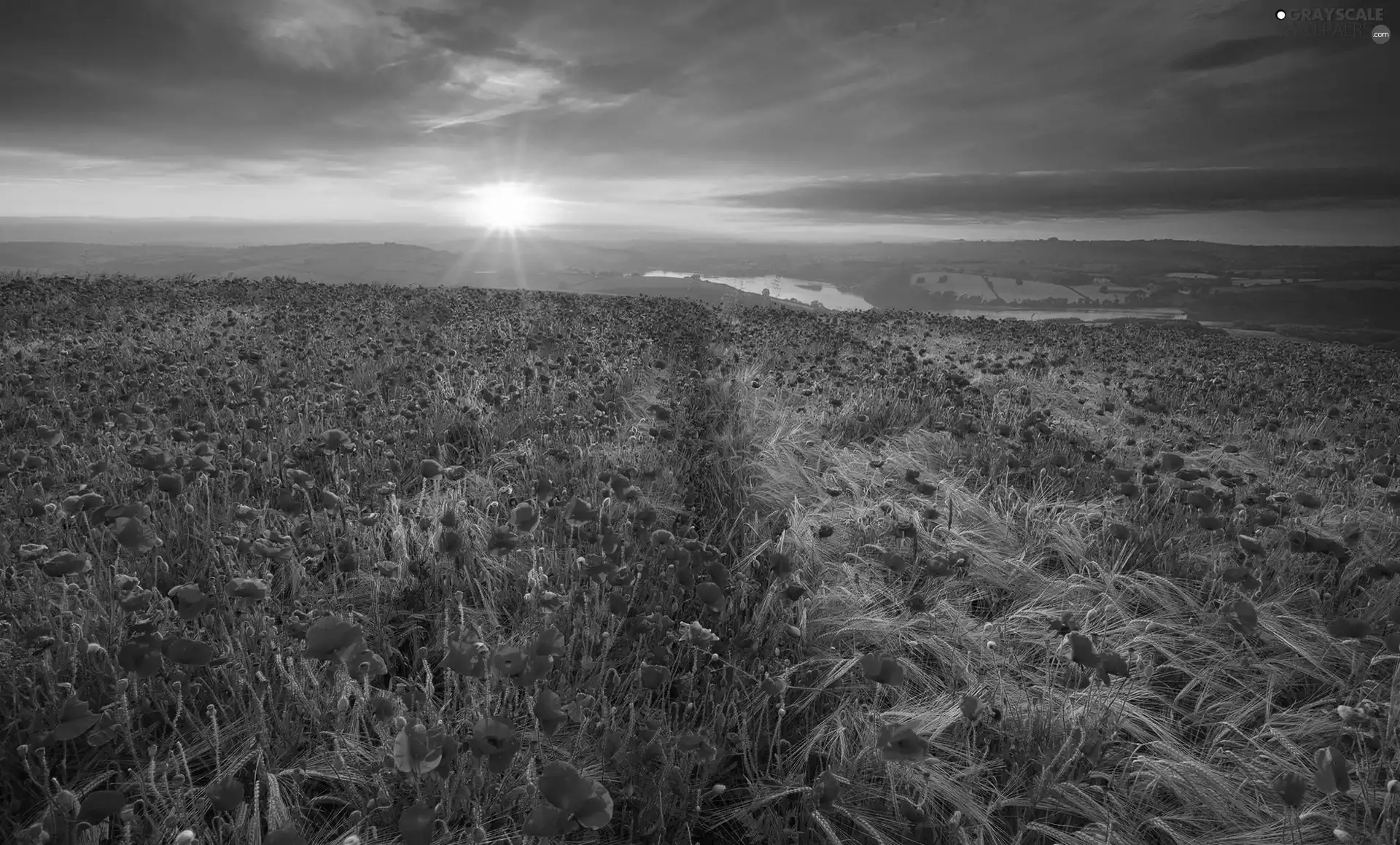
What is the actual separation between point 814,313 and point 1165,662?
15.4 metres

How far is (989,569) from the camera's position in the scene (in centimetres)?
388

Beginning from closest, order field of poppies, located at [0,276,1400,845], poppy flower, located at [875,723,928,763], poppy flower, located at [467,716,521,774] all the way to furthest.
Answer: poppy flower, located at [467,716,521,774] → poppy flower, located at [875,723,928,763] → field of poppies, located at [0,276,1400,845]

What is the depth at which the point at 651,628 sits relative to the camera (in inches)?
99.5

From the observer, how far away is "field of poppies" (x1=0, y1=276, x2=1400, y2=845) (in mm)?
1985

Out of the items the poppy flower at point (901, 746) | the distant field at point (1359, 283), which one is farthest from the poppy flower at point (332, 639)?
the distant field at point (1359, 283)

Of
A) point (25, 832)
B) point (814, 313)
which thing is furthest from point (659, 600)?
point (814, 313)

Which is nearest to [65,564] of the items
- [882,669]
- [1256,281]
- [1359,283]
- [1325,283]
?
[882,669]

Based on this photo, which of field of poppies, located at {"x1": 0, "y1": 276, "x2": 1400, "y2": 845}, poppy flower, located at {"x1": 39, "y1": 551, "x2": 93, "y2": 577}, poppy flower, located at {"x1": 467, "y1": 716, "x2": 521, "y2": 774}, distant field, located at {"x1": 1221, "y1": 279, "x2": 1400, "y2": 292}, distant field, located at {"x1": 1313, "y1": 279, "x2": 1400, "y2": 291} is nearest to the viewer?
poppy flower, located at {"x1": 467, "y1": 716, "x2": 521, "y2": 774}

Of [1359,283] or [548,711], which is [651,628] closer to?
[548,711]

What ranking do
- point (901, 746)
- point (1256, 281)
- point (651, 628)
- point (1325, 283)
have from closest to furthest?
1. point (901, 746)
2. point (651, 628)
3. point (1256, 281)
4. point (1325, 283)

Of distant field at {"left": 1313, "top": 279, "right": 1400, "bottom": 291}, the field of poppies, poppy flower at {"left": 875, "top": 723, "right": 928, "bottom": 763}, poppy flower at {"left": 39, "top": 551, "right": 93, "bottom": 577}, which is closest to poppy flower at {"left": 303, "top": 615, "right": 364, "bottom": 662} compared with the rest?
the field of poppies

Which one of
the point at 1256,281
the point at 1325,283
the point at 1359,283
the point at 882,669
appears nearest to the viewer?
the point at 882,669

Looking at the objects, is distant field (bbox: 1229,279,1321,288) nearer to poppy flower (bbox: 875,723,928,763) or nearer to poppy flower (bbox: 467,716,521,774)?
poppy flower (bbox: 875,723,928,763)

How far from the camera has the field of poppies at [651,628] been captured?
1985 millimetres
